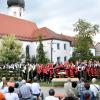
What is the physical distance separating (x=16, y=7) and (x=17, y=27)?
1314cm

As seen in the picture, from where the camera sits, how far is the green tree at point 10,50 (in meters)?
63.0

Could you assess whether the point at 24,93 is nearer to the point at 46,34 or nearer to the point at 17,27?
the point at 46,34

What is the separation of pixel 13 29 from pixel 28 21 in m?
7.99

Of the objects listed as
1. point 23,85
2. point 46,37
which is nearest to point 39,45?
point 46,37

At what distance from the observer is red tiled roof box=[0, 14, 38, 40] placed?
2904 inches

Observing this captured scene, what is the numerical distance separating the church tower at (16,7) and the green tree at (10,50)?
73.3ft

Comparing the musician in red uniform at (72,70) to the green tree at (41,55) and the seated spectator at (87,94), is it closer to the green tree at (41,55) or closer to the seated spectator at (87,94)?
the seated spectator at (87,94)

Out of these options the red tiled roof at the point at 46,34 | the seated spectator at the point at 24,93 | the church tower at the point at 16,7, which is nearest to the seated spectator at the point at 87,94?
the seated spectator at the point at 24,93

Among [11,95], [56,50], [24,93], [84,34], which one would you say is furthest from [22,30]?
[11,95]

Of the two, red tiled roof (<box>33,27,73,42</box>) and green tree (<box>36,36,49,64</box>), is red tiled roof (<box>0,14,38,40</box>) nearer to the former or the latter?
red tiled roof (<box>33,27,73,42</box>)

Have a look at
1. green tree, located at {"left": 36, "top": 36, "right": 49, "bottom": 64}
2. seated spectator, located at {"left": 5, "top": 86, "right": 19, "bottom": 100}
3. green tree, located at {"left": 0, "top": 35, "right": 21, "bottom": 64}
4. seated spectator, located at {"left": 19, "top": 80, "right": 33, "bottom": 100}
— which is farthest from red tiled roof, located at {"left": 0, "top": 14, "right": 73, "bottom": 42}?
A: seated spectator, located at {"left": 5, "top": 86, "right": 19, "bottom": 100}

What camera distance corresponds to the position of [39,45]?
70.0m

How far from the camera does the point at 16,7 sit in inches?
3511

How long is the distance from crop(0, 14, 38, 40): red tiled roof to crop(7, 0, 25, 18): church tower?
801 cm
